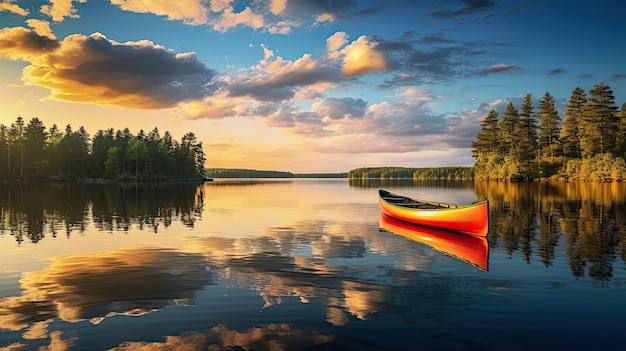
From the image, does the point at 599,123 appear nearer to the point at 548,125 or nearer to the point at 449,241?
the point at 548,125

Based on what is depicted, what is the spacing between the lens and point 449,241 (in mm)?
23891

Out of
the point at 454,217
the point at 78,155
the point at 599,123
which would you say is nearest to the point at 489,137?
the point at 599,123

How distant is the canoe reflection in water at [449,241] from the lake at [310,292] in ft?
0.83

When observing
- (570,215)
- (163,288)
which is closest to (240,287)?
(163,288)

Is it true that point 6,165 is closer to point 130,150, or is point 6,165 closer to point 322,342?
point 130,150

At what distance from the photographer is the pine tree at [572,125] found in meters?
115

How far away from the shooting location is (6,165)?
14288 centimetres

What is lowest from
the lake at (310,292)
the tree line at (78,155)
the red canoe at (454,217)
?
the lake at (310,292)

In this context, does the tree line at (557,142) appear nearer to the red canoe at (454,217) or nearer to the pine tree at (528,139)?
the pine tree at (528,139)

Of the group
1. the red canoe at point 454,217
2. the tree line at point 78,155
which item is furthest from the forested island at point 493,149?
the red canoe at point 454,217

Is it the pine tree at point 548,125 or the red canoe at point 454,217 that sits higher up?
the pine tree at point 548,125

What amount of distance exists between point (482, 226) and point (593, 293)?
11865mm

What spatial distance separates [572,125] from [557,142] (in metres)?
6.54

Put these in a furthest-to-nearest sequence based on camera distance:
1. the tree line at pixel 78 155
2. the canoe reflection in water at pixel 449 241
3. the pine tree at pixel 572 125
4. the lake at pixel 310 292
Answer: the tree line at pixel 78 155, the pine tree at pixel 572 125, the canoe reflection in water at pixel 449 241, the lake at pixel 310 292
